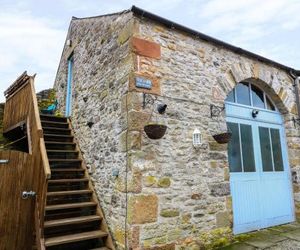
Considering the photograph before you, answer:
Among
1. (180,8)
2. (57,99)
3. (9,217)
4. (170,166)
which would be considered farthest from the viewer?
(57,99)

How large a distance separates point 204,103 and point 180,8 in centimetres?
214

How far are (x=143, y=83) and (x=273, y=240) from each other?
3392 millimetres

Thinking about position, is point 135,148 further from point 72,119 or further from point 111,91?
point 72,119

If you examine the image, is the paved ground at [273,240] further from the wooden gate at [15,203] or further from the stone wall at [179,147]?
the wooden gate at [15,203]

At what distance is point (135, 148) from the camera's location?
3.31 m

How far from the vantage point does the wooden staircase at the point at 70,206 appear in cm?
362

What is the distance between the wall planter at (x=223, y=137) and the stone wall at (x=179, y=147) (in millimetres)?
111

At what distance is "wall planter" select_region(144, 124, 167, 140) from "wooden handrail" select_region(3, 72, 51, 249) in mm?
1404

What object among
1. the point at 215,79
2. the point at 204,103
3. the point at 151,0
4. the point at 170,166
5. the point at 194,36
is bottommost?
the point at 170,166

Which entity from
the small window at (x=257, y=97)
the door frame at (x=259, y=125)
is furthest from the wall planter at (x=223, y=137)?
the small window at (x=257, y=97)

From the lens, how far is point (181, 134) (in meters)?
3.76

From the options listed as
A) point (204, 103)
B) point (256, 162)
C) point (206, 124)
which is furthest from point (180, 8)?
point (256, 162)

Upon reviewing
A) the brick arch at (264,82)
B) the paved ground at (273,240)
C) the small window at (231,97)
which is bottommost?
the paved ground at (273,240)

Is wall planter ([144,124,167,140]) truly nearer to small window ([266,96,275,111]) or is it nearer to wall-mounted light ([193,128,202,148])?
wall-mounted light ([193,128,202,148])
